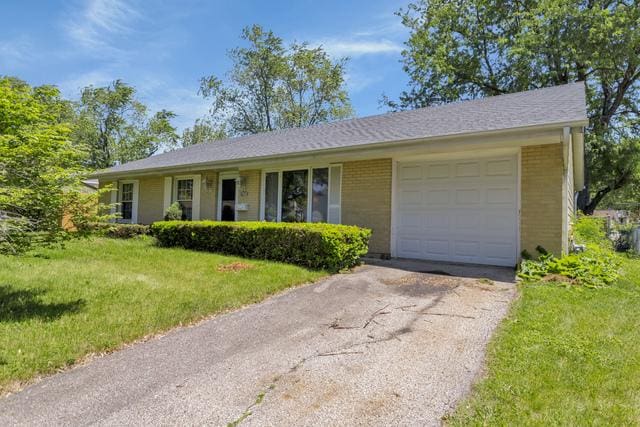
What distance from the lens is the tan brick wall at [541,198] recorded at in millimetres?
7109

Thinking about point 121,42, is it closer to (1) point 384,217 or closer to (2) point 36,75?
(2) point 36,75

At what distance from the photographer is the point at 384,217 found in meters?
9.11

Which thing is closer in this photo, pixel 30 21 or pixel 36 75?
pixel 30 21

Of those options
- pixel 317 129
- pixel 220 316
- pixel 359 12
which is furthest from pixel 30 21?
pixel 220 316

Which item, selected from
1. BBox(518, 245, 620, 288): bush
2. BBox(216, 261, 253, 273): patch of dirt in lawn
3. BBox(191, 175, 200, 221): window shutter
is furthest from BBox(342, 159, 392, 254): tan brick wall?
BBox(191, 175, 200, 221): window shutter

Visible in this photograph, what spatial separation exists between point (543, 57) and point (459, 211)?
17.0 meters

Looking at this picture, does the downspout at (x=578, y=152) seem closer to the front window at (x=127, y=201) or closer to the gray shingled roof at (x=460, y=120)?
the gray shingled roof at (x=460, y=120)

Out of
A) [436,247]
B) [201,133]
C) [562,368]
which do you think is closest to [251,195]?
[436,247]

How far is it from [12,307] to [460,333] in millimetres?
5268

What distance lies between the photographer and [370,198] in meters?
9.35

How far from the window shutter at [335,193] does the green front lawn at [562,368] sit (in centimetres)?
555

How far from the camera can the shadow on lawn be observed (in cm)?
429

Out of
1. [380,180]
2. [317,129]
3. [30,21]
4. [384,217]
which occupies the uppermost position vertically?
[30,21]

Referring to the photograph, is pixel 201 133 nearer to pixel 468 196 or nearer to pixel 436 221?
pixel 436 221
